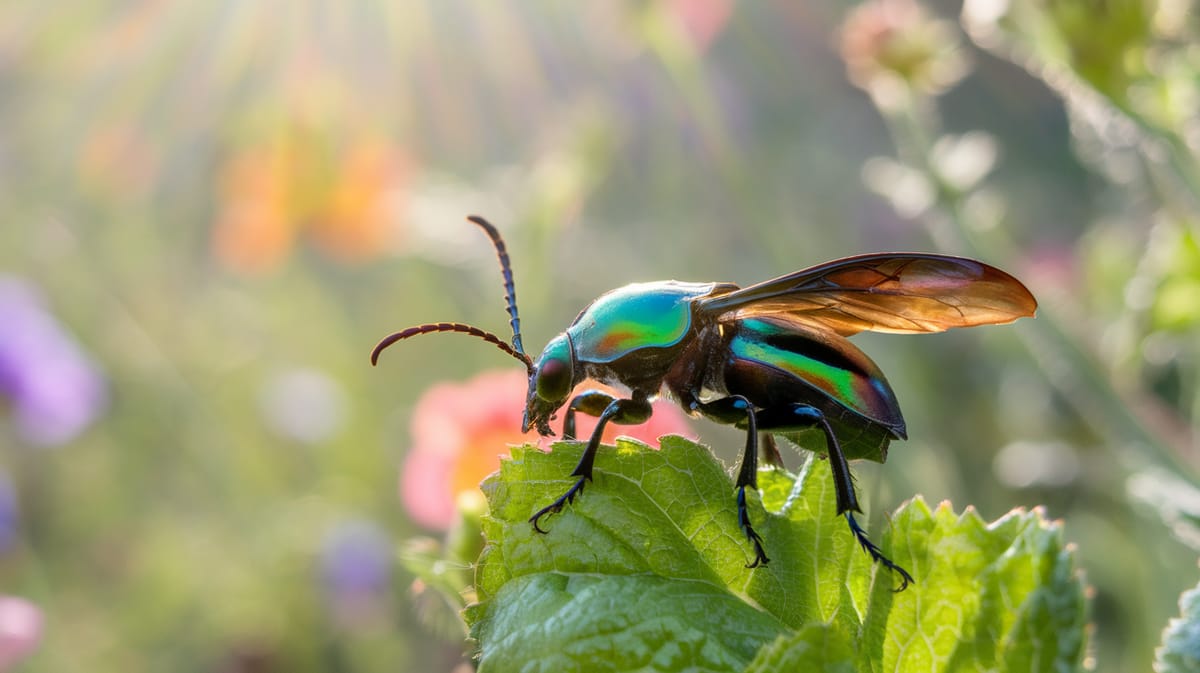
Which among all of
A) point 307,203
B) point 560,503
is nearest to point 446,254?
point 307,203

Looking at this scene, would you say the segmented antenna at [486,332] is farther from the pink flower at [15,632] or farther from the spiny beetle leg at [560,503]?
the pink flower at [15,632]

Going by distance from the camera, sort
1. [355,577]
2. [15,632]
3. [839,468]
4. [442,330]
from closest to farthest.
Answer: [839,468]
[442,330]
[15,632]
[355,577]

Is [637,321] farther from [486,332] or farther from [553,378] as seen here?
[486,332]

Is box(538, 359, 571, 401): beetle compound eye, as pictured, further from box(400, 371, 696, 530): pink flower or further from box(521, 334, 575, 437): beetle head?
box(400, 371, 696, 530): pink flower

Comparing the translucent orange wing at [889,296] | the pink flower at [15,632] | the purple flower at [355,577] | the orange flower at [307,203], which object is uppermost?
the orange flower at [307,203]

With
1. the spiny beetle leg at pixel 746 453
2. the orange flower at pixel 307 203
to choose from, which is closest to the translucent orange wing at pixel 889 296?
the spiny beetle leg at pixel 746 453

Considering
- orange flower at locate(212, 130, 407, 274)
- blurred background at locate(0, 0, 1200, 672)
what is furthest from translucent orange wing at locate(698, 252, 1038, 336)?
orange flower at locate(212, 130, 407, 274)
